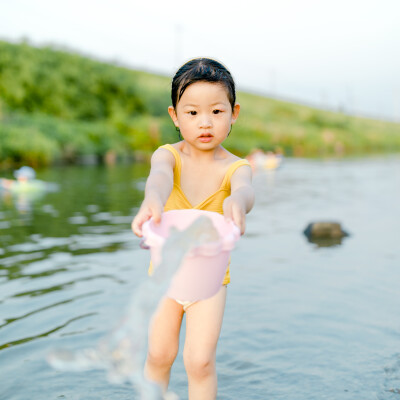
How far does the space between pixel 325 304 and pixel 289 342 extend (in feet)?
3.31

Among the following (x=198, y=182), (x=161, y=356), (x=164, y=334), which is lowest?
(x=161, y=356)

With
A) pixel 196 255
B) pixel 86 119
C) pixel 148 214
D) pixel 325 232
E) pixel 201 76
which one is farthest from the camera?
pixel 86 119

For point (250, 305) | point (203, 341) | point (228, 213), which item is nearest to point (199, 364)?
point (203, 341)

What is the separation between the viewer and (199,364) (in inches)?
103

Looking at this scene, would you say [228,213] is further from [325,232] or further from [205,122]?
[325,232]

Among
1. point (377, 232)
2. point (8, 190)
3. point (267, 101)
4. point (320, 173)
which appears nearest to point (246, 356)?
point (377, 232)

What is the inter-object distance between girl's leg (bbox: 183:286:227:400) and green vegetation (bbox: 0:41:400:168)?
21998 mm

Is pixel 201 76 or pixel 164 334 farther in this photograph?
pixel 164 334

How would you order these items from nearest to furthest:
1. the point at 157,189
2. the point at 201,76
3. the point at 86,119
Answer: the point at 157,189 < the point at 201,76 < the point at 86,119

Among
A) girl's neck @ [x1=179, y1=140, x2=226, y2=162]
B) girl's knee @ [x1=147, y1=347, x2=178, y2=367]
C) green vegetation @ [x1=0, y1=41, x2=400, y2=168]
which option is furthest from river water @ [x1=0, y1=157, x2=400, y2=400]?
green vegetation @ [x1=0, y1=41, x2=400, y2=168]

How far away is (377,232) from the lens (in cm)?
855

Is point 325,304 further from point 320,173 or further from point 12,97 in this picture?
point 12,97

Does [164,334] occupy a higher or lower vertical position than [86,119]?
higher

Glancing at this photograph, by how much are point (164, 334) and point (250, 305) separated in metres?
2.21
